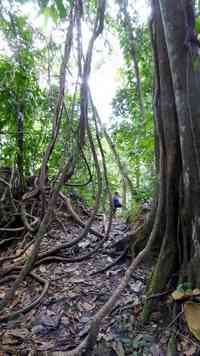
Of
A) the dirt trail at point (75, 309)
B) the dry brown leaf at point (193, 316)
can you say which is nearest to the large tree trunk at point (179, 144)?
the dry brown leaf at point (193, 316)

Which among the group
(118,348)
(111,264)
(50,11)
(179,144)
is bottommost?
(118,348)

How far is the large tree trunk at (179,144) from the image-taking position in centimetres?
178

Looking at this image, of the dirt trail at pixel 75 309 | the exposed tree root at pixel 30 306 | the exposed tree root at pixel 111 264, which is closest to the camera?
the dirt trail at pixel 75 309

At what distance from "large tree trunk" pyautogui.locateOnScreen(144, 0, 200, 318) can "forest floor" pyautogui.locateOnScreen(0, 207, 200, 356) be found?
0.78 feet

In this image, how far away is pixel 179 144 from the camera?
6.41 ft

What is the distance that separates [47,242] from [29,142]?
4.77ft

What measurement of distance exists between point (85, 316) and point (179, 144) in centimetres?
132

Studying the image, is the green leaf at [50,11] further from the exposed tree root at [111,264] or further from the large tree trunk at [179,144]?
the exposed tree root at [111,264]

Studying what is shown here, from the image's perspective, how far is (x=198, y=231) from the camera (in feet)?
5.75

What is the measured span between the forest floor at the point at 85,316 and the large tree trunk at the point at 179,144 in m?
0.24

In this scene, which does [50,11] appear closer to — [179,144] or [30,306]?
[179,144]

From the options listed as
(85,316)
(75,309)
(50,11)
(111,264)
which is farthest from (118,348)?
(50,11)

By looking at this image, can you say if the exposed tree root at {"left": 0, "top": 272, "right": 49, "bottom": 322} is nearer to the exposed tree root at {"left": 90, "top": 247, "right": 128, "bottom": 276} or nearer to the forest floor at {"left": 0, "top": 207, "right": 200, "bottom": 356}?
the forest floor at {"left": 0, "top": 207, "right": 200, "bottom": 356}

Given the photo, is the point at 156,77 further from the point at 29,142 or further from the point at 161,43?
the point at 29,142
